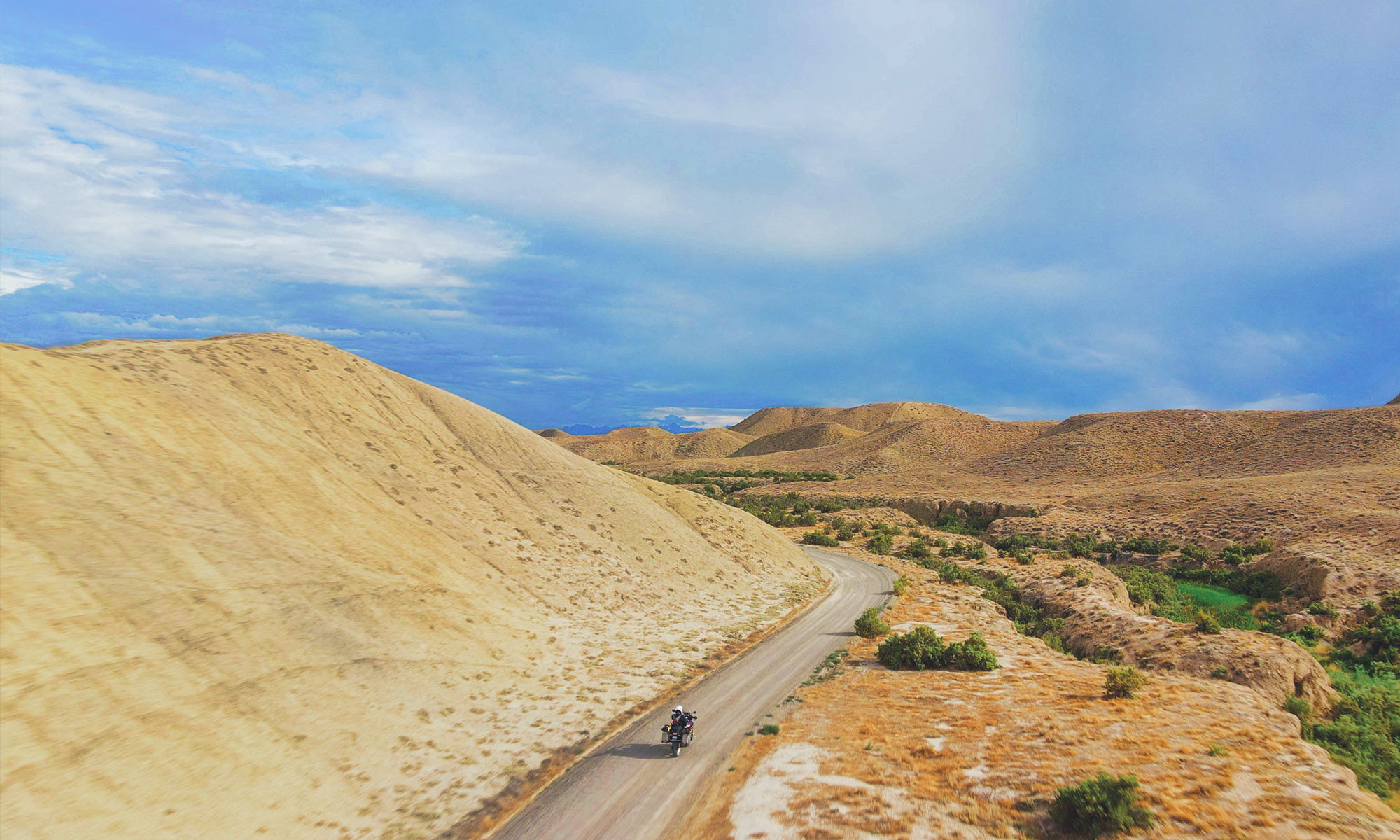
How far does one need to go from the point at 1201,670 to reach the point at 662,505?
30022mm

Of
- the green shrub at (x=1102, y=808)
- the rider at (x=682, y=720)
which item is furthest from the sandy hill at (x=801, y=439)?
the green shrub at (x=1102, y=808)

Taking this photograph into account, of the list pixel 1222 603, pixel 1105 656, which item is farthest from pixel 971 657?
pixel 1222 603

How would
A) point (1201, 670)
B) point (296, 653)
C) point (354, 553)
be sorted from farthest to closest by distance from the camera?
point (354, 553), point (1201, 670), point (296, 653)

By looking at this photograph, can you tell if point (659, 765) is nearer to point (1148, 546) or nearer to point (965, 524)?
point (1148, 546)

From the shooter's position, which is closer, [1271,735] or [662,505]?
[1271,735]

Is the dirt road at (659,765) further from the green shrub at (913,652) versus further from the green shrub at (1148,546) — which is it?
the green shrub at (1148,546)

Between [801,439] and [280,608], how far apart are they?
169m

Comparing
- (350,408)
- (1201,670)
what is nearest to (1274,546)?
(1201,670)

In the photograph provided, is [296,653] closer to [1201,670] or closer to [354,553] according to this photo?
[354,553]

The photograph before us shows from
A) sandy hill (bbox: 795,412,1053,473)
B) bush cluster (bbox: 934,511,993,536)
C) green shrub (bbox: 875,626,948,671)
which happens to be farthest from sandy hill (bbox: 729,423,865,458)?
green shrub (bbox: 875,626,948,671)

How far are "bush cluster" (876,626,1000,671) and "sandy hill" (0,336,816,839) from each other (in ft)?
23.9

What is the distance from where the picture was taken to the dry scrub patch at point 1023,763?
11383 millimetres

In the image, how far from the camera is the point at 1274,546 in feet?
143

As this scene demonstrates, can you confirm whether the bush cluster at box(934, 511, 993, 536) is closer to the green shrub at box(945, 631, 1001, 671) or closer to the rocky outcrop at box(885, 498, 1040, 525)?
the rocky outcrop at box(885, 498, 1040, 525)
